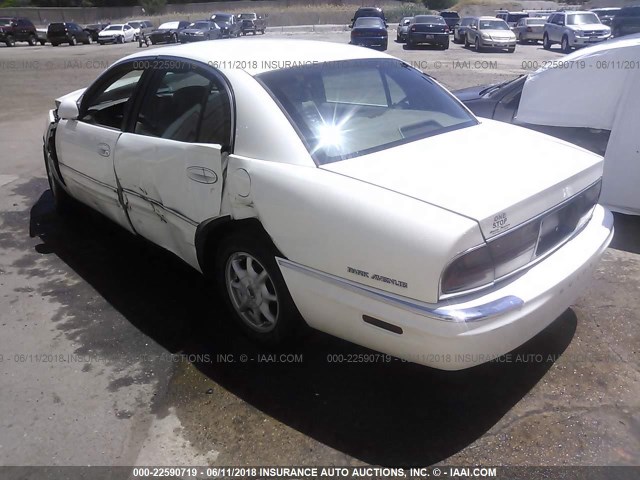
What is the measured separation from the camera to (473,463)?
2475 mm

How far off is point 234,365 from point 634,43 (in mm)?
4098

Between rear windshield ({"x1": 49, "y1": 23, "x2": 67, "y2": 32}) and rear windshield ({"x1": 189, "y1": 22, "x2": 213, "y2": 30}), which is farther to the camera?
rear windshield ({"x1": 49, "y1": 23, "x2": 67, "y2": 32})

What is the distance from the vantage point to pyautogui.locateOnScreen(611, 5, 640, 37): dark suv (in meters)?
23.2

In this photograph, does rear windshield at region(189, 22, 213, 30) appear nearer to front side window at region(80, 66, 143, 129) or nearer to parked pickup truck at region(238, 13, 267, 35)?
parked pickup truck at region(238, 13, 267, 35)

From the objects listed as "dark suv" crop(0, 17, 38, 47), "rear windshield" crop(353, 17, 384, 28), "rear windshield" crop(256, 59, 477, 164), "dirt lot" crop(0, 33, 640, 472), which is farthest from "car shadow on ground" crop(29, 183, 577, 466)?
"dark suv" crop(0, 17, 38, 47)

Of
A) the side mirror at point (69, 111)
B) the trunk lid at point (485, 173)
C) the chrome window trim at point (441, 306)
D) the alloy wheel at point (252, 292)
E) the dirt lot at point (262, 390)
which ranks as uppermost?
the side mirror at point (69, 111)

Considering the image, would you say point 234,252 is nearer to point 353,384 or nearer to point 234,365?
point 234,365

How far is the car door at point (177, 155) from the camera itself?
10.4 feet

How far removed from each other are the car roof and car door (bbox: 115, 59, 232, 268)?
4.3 inches

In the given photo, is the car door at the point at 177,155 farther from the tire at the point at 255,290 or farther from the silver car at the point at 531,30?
the silver car at the point at 531,30

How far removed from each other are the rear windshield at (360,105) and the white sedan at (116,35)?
127 ft

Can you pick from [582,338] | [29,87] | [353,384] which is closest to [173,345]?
[353,384]

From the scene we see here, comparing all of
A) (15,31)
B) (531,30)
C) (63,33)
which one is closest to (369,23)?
(531,30)

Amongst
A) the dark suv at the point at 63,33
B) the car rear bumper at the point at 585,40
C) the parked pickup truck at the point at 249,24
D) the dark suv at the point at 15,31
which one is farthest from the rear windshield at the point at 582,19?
the dark suv at the point at 15,31
